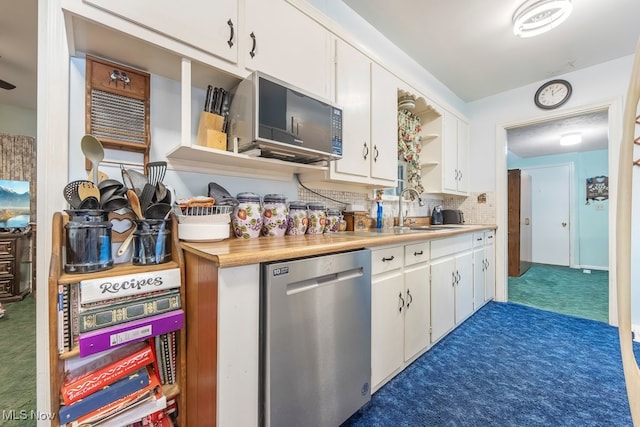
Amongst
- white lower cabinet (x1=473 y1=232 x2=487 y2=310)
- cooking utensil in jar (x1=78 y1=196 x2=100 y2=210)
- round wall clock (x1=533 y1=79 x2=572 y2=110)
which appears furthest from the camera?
round wall clock (x1=533 y1=79 x2=572 y2=110)

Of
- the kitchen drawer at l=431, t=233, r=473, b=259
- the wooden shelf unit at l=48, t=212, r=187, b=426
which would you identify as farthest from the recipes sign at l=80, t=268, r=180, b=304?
the kitchen drawer at l=431, t=233, r=473, b=259

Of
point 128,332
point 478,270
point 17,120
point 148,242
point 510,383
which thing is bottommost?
point 510,383

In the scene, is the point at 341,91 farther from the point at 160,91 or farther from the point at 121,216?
the point at 121,216

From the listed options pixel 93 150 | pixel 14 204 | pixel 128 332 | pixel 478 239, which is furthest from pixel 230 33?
pixel 14 204

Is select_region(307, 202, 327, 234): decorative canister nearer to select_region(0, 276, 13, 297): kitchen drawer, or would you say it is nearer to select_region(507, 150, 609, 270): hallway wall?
select_region(0, 276, 13, 297): kitchen drawer

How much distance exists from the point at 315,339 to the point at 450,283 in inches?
59.1

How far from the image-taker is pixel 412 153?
2.84m

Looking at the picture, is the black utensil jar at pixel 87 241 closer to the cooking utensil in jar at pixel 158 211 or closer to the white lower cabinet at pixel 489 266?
the cooking utensil in jar at pixel 158 211

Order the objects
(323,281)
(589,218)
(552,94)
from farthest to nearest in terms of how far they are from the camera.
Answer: (589,218)
(552,94)
(323,281)

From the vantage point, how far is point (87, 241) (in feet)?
3.04

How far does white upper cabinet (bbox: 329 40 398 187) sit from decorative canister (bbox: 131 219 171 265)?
1.00 m

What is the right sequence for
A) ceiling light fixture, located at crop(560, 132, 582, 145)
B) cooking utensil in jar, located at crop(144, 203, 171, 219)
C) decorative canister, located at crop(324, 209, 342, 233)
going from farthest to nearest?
1. ceiling light fixture, located at crop(560, 132, 582, 145)
2. decorative canister, located at crop(324, 209, 342, 233)
3. cooking utensil in jar, located at crop(144, 203, 171, 219)

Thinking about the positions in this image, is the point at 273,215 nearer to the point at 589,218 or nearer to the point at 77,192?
the point at 77,192

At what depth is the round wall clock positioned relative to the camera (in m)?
2.74
